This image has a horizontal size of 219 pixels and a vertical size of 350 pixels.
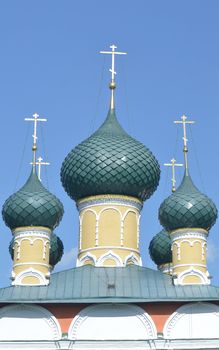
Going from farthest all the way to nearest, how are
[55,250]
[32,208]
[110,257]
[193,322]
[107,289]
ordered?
[55,250] → [110,257] → [32,208] → [107,289] → [193,322]

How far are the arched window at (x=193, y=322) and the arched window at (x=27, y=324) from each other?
1.87 meters

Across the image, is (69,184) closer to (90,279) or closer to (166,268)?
(90,279)

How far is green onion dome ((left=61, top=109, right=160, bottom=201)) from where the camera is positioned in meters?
17.6

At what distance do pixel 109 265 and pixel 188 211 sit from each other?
1.74m

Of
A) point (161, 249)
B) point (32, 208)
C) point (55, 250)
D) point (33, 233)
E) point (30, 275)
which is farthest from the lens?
point (161, 249)

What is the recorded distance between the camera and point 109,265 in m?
17.1

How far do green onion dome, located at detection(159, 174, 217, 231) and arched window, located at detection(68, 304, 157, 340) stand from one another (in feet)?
7.05

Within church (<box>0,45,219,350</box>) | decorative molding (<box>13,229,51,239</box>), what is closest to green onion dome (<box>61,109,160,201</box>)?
church (<box>0,45,219,350</box>)

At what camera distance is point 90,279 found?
16266mm

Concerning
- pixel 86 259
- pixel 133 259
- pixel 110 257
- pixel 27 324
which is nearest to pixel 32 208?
pixel 86 259

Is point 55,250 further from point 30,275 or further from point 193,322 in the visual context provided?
point 193,322

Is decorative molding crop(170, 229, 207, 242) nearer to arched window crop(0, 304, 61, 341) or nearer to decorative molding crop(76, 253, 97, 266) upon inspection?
decorative molding crop(76, 253, 97, 266)

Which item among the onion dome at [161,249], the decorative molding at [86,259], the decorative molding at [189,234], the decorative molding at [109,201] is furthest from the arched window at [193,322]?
the onion dome at [161,249]

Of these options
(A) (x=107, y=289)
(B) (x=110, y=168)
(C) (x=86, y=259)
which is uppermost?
(B) (x=110, y=168)
